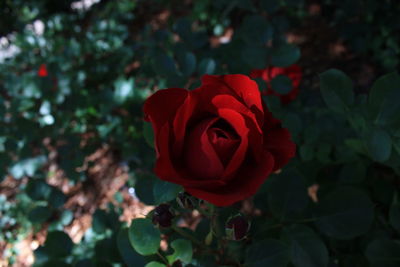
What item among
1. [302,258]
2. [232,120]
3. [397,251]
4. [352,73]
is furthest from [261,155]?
[352,73]

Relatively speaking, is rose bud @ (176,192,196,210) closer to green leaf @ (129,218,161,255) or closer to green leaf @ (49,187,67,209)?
green leaf @ (129,218,161,255)

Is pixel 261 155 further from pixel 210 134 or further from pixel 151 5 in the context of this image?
pixel 151 5

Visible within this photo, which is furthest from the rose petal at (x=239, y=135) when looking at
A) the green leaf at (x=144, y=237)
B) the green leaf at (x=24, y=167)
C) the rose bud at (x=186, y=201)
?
the green leaf at (x=24, y=167)

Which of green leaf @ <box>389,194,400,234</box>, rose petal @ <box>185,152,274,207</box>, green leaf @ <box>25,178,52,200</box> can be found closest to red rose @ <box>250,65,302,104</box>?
green leaf @ <box>389,194,400,234</box>

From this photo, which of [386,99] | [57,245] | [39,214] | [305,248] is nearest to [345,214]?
[305,248]

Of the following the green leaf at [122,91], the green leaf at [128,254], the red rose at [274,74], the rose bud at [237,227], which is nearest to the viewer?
the rose bud at [237,227]

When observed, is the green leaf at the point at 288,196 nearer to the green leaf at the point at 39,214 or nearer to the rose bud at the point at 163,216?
the rose bud at the point at 163,216
